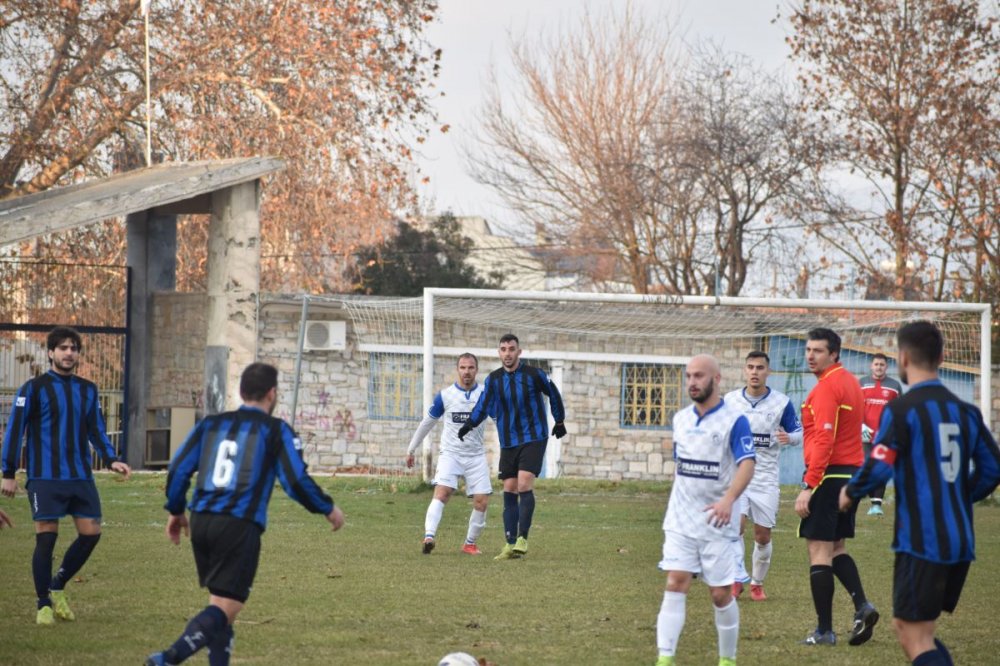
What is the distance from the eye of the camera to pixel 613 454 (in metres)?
27.0

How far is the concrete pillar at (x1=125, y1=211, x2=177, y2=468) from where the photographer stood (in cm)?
2441

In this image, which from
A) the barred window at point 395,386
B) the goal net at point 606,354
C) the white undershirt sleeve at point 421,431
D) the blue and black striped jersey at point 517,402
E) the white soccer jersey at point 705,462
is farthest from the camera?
the goal net at point 606,354

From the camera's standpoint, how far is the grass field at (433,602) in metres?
7.66

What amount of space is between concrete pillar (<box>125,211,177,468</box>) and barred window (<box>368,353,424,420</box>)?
A: 4.20 meters

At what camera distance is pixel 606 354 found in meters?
27.9

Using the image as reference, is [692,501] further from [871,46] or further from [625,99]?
[625,99]

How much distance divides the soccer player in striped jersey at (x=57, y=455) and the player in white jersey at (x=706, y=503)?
3.81 m

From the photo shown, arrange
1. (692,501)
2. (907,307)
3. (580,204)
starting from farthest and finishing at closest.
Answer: (580,204)
(907,307)
(692,501)

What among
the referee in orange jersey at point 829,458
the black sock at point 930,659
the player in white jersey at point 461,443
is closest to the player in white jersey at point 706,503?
the black sock at point 930,659

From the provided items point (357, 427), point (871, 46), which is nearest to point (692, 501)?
point (357, 427)

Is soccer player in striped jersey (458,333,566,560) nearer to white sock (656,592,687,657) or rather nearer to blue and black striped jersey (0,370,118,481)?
blue and black striped jersey (0,370,118,481)

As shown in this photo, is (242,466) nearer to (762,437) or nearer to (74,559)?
(74,559)

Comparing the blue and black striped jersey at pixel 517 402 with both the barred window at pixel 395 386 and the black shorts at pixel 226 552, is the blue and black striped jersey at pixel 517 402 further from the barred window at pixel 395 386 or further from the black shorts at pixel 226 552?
the barred window at pixel 395 386

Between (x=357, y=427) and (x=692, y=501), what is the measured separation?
19.1m
